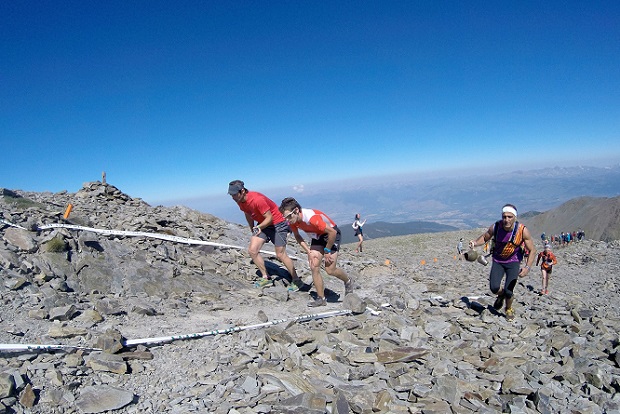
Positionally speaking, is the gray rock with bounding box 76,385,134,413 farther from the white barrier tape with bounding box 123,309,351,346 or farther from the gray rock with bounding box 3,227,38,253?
the gray rock with bounding box 3,227,38,253

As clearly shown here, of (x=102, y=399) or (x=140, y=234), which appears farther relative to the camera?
(x=140, y=234)

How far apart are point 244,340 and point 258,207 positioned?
3.37 meters

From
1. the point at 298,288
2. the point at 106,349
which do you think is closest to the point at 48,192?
the point at 298,288

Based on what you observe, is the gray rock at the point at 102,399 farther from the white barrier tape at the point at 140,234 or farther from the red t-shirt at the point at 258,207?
the white barrier tape at the point at 140,234

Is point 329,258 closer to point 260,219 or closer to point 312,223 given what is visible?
point 312,223

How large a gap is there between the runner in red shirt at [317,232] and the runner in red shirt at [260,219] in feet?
2.81

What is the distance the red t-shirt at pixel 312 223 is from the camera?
7582 millimetres

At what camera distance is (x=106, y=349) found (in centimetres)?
515

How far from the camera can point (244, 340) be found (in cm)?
604

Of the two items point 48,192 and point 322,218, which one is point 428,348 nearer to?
point 322,218

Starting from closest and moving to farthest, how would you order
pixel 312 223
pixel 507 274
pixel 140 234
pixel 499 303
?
pixel 312 223 < pixel 507 274 < pixel 499 303 < pixel 140 234

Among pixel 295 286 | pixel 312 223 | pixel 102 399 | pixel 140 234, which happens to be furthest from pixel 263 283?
pixel 102 399

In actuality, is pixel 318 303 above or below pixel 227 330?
below

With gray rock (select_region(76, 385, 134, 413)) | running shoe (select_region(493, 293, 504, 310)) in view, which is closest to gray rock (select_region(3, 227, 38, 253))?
gray rock (select_region(76, 385, 134, 413))
